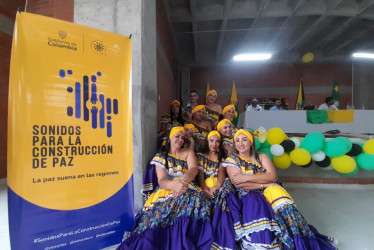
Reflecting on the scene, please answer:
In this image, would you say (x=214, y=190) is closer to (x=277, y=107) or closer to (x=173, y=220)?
(x=173, y=220)

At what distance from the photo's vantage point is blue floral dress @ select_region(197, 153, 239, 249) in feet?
5.29

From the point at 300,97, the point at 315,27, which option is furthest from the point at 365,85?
the point at 315,27

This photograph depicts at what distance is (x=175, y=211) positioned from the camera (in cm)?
177

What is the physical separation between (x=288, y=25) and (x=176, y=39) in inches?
136

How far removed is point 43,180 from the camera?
1399mm

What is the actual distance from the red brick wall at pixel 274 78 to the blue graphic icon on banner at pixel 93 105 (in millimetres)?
7772

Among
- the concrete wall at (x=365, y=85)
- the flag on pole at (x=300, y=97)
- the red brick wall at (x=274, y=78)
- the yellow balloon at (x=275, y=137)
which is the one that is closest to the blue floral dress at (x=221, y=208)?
the yellow balloon at (x=275, y=137)

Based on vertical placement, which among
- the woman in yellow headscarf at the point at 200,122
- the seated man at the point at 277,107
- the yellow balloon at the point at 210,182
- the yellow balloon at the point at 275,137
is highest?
the seated man at the point at 277,107

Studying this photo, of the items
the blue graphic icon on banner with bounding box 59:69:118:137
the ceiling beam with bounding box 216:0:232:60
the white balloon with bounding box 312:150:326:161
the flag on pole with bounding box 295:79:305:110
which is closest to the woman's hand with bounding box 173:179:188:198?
the blue graphic icon on banner with bounding box 59:69:118:137

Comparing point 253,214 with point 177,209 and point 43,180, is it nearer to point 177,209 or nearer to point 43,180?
point 177,209

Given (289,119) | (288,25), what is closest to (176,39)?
(288,25)

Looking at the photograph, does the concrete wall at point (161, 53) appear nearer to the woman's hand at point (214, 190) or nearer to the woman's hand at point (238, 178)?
the woman's hand at point (214, 190)

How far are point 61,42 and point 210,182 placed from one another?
5.91 feet

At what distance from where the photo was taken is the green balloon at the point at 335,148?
2.50 meters
